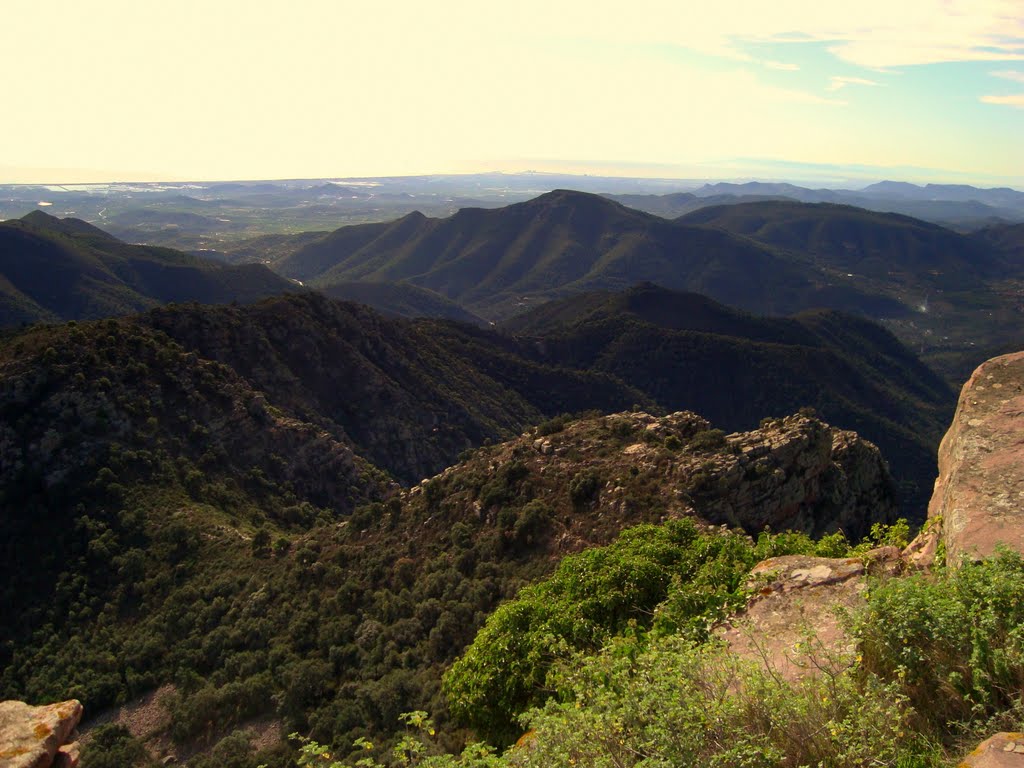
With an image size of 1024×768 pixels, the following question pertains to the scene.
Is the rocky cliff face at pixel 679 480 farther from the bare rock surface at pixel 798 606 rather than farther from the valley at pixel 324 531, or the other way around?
the bare rock surface at pixel 798 606

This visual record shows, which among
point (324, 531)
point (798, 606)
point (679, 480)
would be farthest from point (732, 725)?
point (324, 531)

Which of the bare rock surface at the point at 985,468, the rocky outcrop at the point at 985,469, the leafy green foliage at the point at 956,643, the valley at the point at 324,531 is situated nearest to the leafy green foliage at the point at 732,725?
the leafy green foliage at the point at 956,643

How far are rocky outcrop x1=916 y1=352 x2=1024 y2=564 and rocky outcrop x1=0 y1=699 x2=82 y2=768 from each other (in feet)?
48.0

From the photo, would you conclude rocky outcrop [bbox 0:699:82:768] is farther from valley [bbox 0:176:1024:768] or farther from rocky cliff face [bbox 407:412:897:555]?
rocky cliff face [bbox 407:412:897:555]

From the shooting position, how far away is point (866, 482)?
27.1 meters

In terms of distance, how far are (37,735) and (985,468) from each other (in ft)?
53.6

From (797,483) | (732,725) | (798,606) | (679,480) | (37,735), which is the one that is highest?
(732,725)

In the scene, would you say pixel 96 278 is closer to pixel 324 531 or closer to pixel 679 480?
pixel 324 531

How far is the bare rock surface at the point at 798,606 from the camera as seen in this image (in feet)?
25.7

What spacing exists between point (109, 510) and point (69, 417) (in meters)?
6.57

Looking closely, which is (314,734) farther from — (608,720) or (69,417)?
(69,417)

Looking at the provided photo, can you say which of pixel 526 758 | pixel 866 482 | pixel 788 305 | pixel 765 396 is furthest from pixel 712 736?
pixel 788 305

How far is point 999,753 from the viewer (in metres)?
4.81

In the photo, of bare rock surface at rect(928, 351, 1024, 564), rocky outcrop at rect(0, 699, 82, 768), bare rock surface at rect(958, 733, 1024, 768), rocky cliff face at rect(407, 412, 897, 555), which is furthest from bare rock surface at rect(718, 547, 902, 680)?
rocky cliff face at rect(407, 412, 897, 555)
